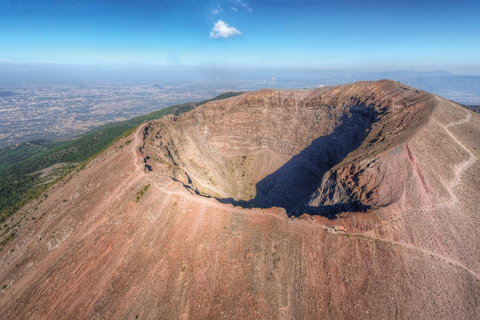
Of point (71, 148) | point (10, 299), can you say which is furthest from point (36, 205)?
point (71, 148)

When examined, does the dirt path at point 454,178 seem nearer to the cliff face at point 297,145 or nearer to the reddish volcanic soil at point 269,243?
the reddish volcanic soil at point 269,243

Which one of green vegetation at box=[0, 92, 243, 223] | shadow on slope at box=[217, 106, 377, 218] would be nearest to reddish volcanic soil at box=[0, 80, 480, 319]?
shadow on slope at box=[217, 106, 377, 218]

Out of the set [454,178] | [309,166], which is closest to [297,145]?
[309,166]

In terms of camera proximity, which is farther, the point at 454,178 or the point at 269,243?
the point at 454,178

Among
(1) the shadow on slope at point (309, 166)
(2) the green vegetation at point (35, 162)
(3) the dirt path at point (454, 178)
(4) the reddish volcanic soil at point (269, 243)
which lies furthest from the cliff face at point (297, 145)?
(2) the green vegetation at point (35, 162)

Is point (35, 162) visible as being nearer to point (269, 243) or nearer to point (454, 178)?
point (269, 243)

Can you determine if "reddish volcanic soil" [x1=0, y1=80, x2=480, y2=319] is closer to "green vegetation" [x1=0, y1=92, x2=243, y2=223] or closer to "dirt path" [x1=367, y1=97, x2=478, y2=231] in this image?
"dirt path" [x1=367, y1=97, x2=478, y2=231]
